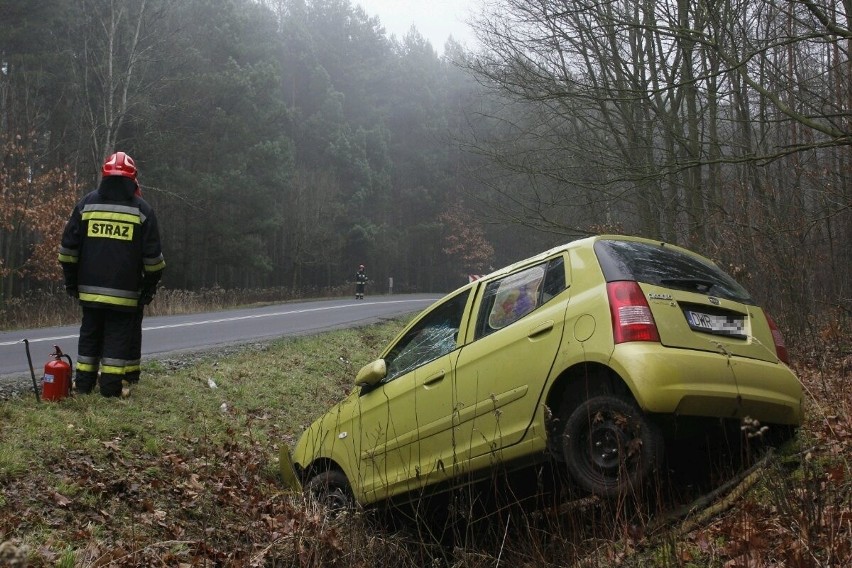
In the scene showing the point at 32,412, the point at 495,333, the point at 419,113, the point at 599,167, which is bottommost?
the point at 32,412

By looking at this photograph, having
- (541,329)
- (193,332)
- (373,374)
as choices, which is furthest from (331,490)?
(193,332)

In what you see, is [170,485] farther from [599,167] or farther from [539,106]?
[539,106]

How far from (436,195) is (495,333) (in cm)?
5376

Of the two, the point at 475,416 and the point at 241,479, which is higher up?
the point at 475,416

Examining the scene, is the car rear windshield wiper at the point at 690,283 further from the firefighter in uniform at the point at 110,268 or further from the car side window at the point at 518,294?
the firefighter in uniform at the point at 110,268

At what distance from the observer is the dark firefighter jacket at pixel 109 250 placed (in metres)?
6.58

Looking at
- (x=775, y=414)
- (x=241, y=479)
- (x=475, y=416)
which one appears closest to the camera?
(x=775, y=414)

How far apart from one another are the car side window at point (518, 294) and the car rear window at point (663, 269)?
1.04 feet

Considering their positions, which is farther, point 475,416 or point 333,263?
point 333,263

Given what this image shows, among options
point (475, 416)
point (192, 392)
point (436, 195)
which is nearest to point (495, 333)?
point (475, 416)

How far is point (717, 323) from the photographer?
4230 millimetres

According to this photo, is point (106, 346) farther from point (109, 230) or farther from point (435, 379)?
point (435, 379)

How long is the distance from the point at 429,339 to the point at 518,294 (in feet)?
2.96

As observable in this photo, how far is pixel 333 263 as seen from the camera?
145 feet
